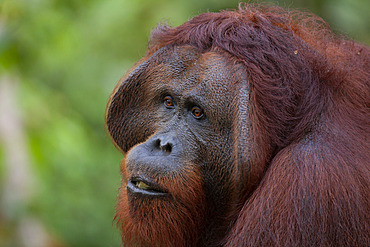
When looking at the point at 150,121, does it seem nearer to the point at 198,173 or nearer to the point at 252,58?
the point at 198,173

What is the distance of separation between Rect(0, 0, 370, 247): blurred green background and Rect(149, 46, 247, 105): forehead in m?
2.66

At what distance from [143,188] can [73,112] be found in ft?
12.7

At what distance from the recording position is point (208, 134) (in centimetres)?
291

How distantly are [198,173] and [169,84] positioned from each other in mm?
550

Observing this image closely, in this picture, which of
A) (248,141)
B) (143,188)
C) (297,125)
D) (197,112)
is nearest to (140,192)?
(143,188)

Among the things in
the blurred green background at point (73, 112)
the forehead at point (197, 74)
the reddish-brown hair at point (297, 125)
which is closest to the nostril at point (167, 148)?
the forehead at point (197, 74)

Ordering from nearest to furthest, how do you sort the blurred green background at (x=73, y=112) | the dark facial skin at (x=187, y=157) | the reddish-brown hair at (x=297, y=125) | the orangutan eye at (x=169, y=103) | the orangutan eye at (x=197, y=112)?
the reddish-brown hair at (x=297, y=125)
the dark facial skin at (x=187, y=157)
the orangutan eye at (x=197, y=112)
the orangutan eye at (x=169, y=103)
the blurred green background at (x=73, y=112)

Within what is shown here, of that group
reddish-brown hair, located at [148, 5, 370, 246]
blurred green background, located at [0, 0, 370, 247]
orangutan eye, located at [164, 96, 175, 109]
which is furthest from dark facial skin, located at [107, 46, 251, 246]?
blurred green background, located at [0, 0, 370, 247]

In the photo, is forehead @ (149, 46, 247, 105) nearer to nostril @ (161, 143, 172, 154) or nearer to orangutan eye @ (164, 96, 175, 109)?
orangutan eye @ (164, 96, 175, 109)

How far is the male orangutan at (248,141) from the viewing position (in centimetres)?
257

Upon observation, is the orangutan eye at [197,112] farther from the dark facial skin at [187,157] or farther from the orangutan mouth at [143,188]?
the orangutan mouth at [143,188]

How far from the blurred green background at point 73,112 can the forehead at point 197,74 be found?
2.66 meters

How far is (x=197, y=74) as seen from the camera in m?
2.97

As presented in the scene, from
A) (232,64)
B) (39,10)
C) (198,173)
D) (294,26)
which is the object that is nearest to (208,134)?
(198,173)
